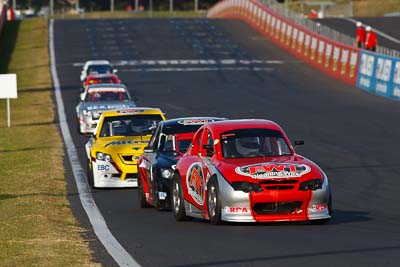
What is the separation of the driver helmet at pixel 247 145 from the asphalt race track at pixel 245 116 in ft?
3.28

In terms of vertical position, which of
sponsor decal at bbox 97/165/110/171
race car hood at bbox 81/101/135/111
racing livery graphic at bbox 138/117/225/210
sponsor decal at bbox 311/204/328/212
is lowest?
race car hood at bbox 81/101/135/111

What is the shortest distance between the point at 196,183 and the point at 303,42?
4525cm

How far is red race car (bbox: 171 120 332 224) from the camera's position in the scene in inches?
547

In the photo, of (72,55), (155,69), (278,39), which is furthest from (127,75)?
(278,39)

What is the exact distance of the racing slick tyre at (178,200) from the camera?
15.0 m

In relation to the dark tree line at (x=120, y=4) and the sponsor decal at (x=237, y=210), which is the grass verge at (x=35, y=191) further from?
the dark tree line at (x=120, y=4)

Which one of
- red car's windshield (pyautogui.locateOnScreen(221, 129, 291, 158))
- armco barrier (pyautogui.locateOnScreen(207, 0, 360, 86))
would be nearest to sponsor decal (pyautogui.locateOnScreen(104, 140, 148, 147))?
red car's windshield (pyautogui.locateOnScreen(221, 129, 291, 158))

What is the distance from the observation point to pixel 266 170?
1395 cm

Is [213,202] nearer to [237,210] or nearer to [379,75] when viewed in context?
[237,210]

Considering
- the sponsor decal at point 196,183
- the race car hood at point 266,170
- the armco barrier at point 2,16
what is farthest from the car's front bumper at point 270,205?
the armco barrier at point 2,16

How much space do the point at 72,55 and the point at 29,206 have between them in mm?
47195

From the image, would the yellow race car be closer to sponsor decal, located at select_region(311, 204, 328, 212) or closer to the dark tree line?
sponsor decal, located at select_region(311, 204, 328, 212)

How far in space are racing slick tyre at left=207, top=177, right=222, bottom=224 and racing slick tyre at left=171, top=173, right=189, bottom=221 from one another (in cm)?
64

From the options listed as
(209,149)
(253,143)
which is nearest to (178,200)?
(209,149)
